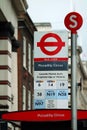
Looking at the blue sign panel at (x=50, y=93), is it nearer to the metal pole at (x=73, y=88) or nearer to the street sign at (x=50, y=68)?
the street sign at (x=50, y=68)

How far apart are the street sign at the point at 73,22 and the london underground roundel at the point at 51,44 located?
8.86 feet

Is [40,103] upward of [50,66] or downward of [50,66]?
downward

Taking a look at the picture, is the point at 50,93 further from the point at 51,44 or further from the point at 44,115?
the point at 51,44

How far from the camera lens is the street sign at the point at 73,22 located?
1591 cm

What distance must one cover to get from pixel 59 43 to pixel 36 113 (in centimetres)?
221

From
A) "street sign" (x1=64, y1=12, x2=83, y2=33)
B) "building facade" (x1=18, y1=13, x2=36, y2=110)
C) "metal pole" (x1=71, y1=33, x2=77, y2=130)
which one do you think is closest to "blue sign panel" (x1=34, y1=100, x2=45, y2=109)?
"metal pole" (x1=71, y1=33, x2=77, y2=130)

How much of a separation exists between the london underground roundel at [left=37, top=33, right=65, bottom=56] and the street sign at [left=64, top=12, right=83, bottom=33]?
2.70 m

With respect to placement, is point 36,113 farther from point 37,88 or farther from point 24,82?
point 24,82

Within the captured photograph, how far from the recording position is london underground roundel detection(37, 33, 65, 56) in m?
18.8

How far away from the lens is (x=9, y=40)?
30875mm

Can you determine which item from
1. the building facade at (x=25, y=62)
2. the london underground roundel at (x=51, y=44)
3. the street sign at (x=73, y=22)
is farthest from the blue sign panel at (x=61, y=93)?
the building facade at (x=25, y=62)

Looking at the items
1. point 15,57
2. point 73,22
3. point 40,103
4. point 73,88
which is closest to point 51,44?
point 40,103

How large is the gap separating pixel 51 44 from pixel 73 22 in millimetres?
3107

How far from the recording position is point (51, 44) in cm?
1906
